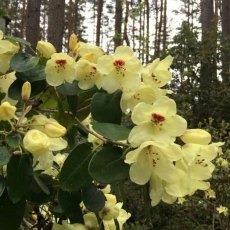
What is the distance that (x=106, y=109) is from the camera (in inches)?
38.3

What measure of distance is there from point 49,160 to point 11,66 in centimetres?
23

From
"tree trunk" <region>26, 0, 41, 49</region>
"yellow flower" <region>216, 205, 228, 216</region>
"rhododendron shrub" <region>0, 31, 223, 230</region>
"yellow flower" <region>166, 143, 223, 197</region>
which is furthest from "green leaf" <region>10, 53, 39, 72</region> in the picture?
"tree trunk" <region>26, 0, 41, 49</region>

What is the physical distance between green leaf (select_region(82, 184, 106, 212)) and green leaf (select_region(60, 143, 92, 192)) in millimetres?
94

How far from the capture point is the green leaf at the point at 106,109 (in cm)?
97

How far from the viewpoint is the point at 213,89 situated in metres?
9.41

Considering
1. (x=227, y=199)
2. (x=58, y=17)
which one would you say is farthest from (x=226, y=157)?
(x=58, y=17)

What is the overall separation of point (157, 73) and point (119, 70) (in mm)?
90

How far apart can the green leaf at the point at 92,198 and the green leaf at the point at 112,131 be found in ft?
0.59

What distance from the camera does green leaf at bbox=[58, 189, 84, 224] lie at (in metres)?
1.02

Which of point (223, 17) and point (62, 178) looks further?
point (223, 17)

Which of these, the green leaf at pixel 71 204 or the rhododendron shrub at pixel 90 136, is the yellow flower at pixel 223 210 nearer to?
the rhododendron shrub at pixel 90 136

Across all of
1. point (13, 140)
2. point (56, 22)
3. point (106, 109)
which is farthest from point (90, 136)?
point (56, 22)

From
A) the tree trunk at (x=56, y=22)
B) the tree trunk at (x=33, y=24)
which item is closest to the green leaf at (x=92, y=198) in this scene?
the tree trunk at (x=56, y=22)

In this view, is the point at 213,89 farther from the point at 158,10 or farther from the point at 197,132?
the point at 158,10
